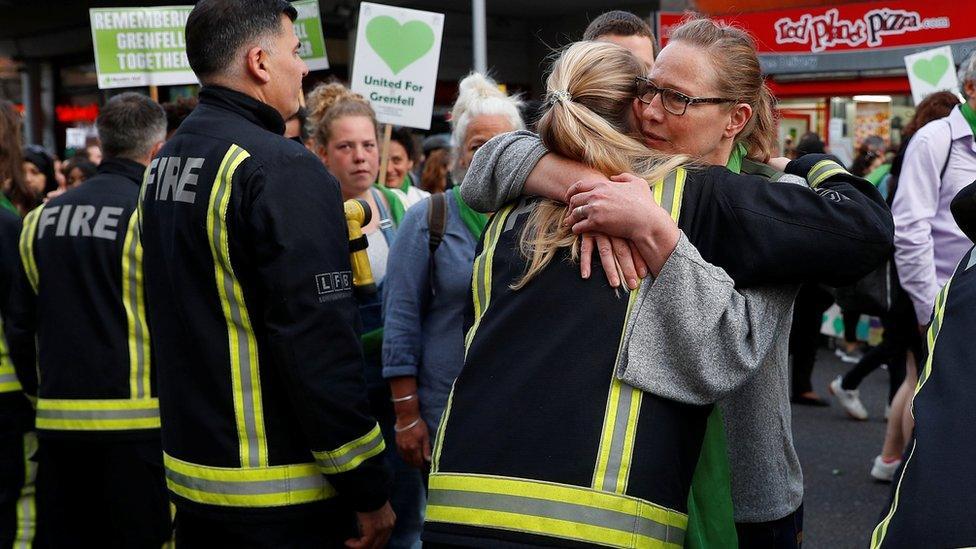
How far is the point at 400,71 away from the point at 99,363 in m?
2.67

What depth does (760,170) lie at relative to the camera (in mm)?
2043

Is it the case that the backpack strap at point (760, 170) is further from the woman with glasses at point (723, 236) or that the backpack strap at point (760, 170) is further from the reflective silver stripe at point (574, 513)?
the reflective silver stripe at point (574, 513)

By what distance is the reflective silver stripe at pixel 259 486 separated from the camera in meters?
2.42

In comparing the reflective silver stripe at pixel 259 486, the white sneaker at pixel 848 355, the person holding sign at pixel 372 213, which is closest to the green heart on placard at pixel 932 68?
the white sneaker at pixel 848 355

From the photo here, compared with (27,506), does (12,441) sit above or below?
above

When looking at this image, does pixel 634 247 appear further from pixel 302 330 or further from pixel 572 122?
pixel 302 330

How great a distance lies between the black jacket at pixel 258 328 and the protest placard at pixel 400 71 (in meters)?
3.05

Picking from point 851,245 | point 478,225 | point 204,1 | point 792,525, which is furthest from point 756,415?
point 204,1

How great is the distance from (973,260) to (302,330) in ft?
4.63

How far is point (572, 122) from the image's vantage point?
1798mm

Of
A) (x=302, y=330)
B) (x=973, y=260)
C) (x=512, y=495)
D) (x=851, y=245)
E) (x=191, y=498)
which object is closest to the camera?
(x=973, y=260)

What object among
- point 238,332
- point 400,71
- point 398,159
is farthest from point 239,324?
point 398,159

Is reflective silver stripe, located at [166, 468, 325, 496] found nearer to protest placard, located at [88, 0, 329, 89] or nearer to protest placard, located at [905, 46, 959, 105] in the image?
protest placard, located at [88, 0, 329, 89]

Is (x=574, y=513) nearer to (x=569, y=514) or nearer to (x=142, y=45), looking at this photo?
(x=569, y=514)
